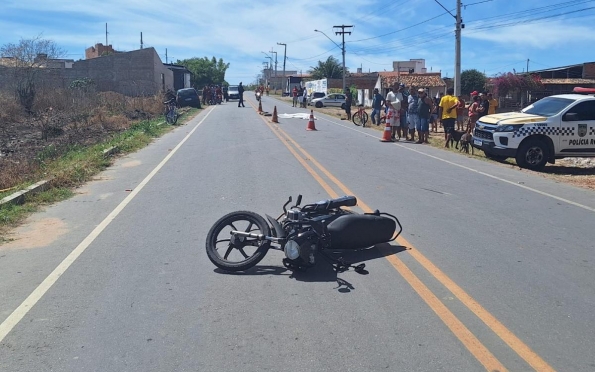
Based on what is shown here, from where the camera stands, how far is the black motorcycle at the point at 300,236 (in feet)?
21.1

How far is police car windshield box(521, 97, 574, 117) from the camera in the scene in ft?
52.4

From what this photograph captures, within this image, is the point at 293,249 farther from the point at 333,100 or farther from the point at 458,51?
the point at 333,100

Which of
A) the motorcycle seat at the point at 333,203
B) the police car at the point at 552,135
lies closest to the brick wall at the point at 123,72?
the police car at the point at 552,135

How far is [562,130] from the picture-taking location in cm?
1566

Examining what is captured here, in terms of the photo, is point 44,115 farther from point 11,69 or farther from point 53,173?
point 53,173

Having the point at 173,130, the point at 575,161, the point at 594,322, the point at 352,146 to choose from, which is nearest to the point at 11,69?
the point at 173,130

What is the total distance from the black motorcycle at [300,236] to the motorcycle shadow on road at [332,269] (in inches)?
2.7

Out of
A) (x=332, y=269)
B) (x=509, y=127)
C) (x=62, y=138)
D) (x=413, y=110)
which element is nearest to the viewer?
(x=332, y=269)

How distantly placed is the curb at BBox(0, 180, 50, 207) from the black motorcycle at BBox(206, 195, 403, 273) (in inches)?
179

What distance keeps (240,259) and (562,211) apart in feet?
18.9

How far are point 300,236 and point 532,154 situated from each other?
36.6 feet

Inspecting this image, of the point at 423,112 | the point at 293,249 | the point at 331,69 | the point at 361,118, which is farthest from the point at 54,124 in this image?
the point at 331,69

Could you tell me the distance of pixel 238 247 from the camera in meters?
6.70

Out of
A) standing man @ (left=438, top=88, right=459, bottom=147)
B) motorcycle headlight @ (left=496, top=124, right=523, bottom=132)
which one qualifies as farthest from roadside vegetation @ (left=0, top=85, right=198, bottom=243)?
motorcycle headlight @ (left=496, top=124, right=523, bottom=132)
